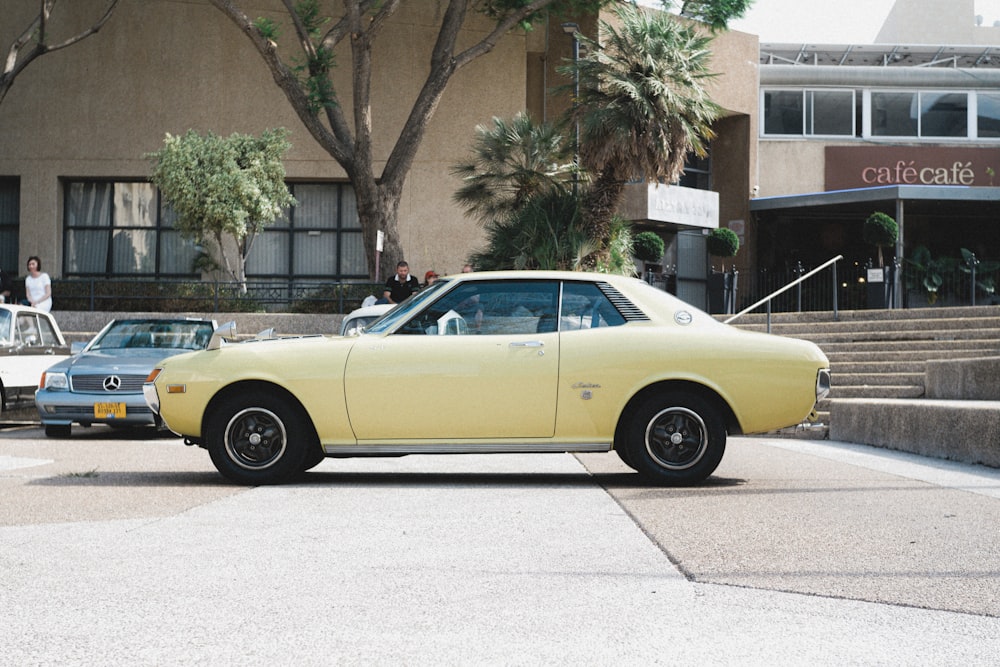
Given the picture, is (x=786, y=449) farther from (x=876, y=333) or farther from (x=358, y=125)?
(x=358, y=125)

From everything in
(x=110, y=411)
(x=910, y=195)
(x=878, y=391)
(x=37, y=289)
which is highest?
(x=910, y=195)

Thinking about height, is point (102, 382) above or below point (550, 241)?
below

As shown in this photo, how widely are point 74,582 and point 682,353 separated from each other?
464cm

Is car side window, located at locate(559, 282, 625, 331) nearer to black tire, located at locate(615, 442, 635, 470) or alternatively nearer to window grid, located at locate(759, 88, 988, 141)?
black tire, located at locate(615, 442, 635, 470)

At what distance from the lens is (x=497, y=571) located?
5426mm

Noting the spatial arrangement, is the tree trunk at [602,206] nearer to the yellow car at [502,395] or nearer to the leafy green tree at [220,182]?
the leafy green tree at [220,182]

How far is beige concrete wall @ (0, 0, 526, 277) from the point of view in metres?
32.1

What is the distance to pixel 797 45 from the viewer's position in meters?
39.7

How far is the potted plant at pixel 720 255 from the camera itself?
103ft

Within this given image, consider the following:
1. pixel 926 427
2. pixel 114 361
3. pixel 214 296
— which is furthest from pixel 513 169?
pixel 926 427

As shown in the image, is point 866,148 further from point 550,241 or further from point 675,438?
point 675,438

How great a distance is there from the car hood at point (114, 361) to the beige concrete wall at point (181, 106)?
17463 mm

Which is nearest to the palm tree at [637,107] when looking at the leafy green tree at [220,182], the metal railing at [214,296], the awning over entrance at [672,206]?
the metal railing at [214,296]

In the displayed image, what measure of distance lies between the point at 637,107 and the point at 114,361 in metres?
12.0
